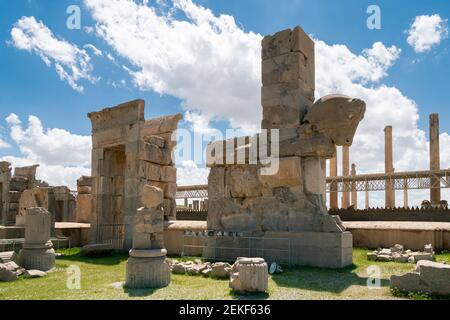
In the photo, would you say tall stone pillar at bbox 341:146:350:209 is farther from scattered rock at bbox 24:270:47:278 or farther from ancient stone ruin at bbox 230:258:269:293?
ancient stone ruin at bbox 230:258:269:293

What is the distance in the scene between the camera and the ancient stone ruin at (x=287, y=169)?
25.0ft

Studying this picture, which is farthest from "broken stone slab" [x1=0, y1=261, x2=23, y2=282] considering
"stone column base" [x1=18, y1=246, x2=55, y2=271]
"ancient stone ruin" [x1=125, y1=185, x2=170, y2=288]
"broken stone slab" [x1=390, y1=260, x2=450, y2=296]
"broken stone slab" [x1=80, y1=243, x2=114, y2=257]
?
"broken stone slab" [x1=390, y1=260, x2=450, y2=296]

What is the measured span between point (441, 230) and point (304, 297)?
521 centimetres

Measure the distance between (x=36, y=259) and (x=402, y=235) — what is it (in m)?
8.51

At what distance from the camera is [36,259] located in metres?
8.59

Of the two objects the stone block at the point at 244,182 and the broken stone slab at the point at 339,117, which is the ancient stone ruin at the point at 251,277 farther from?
the broken stone slab at the point at 339,117

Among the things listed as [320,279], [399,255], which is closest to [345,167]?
[399,255]

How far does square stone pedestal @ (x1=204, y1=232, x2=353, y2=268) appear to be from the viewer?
7234mm

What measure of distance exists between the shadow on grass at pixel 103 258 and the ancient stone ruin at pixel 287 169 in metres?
2.79

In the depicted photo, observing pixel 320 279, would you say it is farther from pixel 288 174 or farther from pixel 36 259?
pixel 36 259

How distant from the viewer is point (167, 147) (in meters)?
13.2

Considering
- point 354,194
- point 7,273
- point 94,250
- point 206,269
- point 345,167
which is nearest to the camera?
point 206,269

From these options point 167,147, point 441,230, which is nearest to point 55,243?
point 167,147

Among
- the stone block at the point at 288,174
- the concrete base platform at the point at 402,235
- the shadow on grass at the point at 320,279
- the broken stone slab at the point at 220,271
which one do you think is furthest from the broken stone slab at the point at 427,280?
the concrete base platform at the point at 402,235
